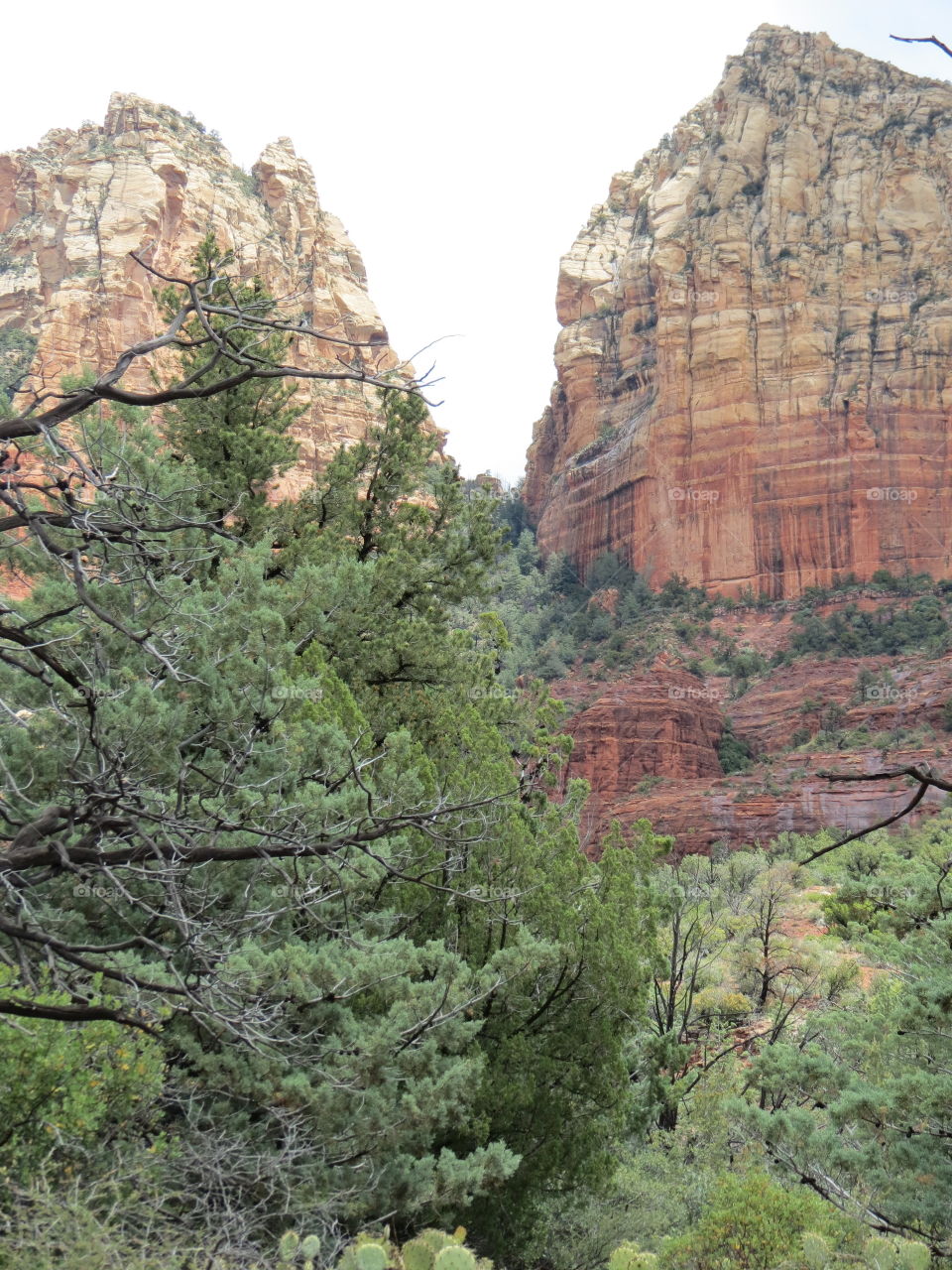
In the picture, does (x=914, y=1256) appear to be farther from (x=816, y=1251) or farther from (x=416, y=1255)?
(x=416, y=1255)

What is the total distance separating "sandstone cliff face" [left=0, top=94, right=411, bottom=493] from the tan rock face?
20.0m

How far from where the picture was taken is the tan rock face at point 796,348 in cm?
7019

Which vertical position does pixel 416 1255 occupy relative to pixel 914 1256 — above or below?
above

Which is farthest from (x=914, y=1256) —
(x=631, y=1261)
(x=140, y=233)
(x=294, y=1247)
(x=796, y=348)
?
(x=140, y=233)

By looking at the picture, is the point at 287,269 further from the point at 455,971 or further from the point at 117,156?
the point at 455,971

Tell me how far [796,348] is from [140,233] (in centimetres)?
4313

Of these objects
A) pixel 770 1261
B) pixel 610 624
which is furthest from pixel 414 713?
pixel 610 624

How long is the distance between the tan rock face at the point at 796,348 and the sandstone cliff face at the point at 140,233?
20.0 metres

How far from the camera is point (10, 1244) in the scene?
4617mm

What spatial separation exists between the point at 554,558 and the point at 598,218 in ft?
121

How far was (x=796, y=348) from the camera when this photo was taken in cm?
7325

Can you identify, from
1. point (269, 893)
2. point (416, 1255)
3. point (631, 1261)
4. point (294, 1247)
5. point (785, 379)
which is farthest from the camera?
point (785, 379)

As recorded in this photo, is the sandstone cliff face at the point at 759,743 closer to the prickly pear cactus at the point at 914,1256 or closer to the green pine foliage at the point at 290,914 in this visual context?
the green pine foliage at the point at 290,914

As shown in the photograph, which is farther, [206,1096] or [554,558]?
[554,558]
